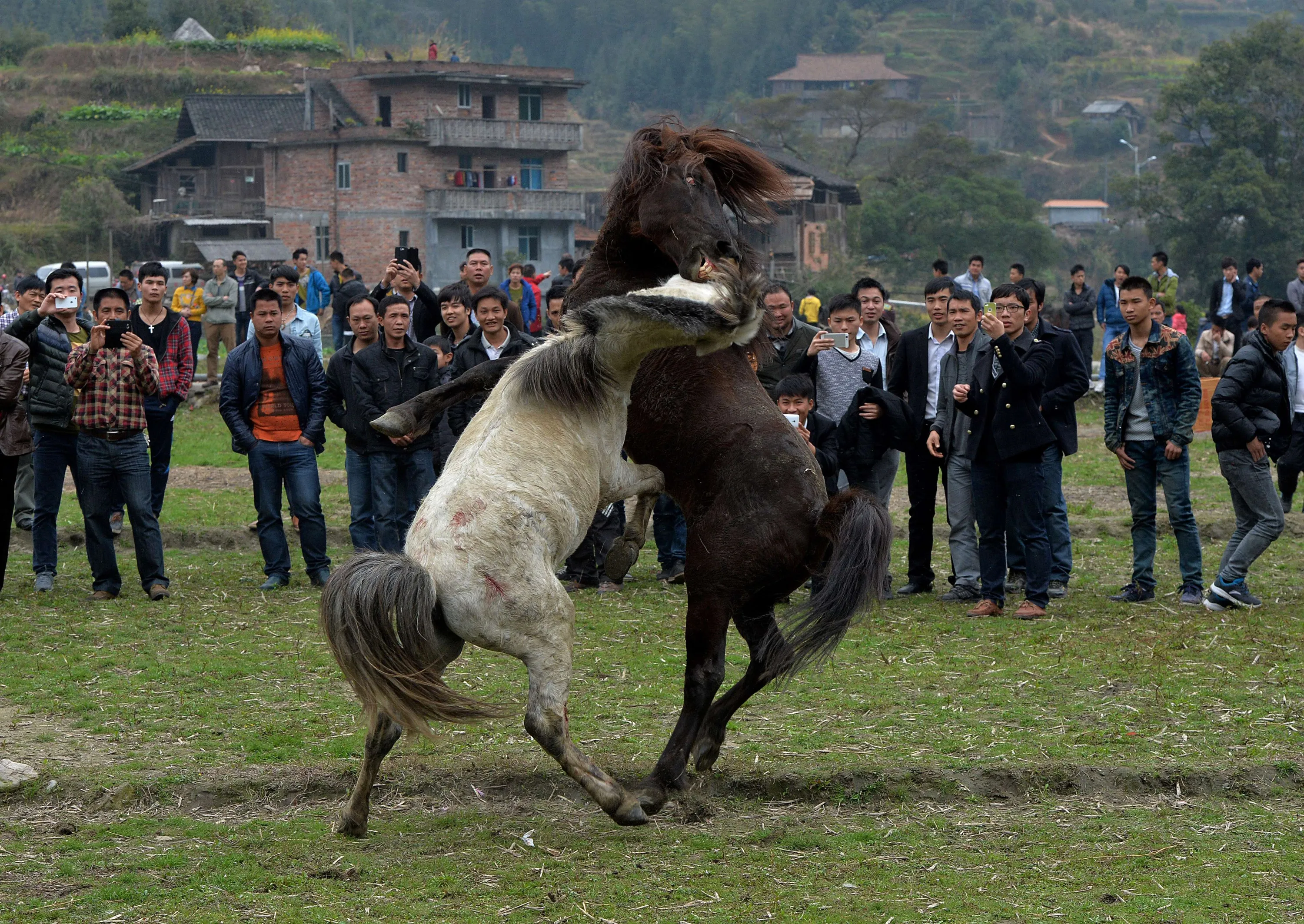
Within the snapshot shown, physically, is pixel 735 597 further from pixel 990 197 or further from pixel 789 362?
pixel 990 197

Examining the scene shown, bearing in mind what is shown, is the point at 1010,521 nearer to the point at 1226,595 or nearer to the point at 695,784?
the point at 1226,595

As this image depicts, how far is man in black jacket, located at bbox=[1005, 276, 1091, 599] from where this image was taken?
8594 millimetres

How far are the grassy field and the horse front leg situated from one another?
3.2 inches

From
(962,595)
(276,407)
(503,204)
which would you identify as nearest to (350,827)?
(276,407)

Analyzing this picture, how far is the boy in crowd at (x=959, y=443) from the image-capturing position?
8.55 m

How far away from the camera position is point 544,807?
521 centimetres

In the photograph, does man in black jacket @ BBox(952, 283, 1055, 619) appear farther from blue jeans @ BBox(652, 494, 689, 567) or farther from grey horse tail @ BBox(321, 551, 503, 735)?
grey horse tail @ BBox(321, 551, 503, 735)

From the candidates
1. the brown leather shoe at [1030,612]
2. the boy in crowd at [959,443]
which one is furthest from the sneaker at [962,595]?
the brown leather shoe at [1030,612]

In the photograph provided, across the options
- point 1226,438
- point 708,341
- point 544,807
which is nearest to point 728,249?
point 708,341

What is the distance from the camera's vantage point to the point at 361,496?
911 cm

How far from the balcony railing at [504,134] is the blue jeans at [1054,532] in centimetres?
4269

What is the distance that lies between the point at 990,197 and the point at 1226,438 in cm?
4552

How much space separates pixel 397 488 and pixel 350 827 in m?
4.57

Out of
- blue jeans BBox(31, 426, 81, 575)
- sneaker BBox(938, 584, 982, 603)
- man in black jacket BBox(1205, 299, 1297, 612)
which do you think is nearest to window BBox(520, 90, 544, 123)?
blue jeans BBox(31, 426, 81, 575)
